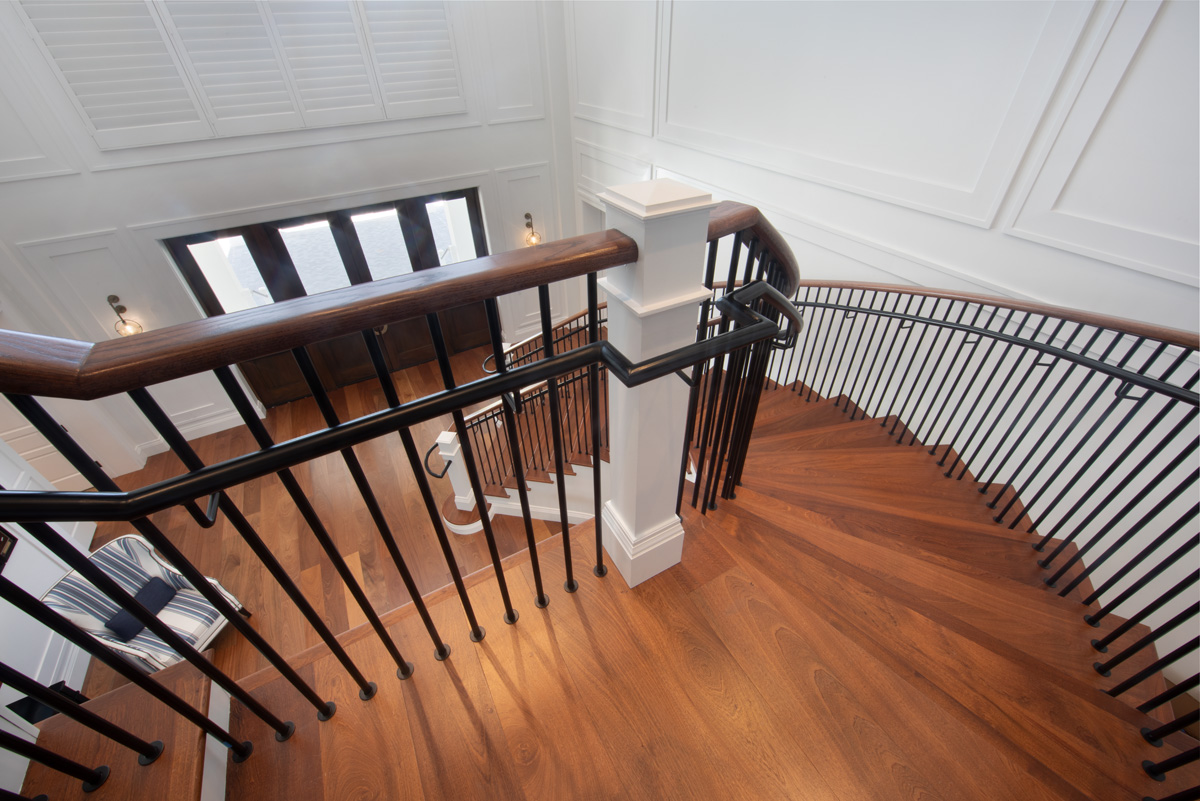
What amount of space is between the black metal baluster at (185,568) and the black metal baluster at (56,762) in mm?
200

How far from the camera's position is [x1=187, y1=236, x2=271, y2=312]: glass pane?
4.71m

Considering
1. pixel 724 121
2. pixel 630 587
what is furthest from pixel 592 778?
pixel 724 121

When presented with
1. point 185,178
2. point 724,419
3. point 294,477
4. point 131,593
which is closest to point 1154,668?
point 724,419

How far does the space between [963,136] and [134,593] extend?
211 inches

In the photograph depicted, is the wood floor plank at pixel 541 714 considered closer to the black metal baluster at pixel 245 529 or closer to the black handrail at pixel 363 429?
the black metal baluster at pixel 245 529

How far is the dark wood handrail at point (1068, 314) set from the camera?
1555 mm

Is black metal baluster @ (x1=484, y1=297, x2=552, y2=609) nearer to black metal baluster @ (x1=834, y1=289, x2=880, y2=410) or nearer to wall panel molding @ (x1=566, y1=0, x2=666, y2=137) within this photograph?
black metal baluster @ (x1=834, y1=289, x2=880, y2=410)

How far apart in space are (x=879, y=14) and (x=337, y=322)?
3081mm

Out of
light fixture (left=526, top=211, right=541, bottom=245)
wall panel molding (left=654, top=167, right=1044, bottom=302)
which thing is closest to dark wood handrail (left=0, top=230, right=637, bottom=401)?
wall panel molding (left=654, top=167, right=1044, bottom=302)

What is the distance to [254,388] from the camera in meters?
5.41

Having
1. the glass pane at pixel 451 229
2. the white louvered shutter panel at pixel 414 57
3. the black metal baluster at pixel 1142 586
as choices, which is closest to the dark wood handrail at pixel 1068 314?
the black metal baluster at pixel 1142 586

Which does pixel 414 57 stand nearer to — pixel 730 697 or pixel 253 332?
pixel 253 332

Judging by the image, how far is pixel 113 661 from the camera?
78 centimetres

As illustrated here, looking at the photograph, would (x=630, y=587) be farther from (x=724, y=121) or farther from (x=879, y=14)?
(x=724, y=121)
